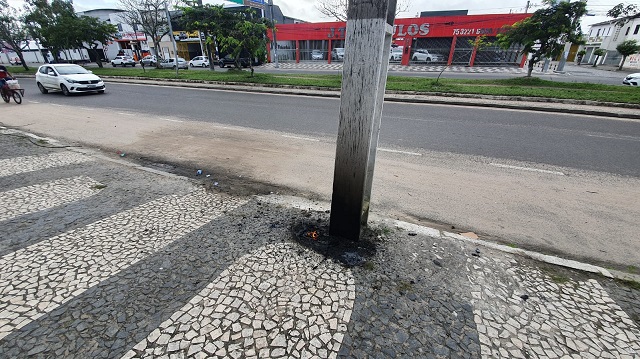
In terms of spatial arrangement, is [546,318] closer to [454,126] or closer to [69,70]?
[454,126]

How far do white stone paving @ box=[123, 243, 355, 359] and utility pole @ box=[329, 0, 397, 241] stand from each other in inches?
22.8

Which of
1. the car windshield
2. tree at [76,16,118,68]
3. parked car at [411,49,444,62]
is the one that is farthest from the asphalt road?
parked car at [411,49,444,62]

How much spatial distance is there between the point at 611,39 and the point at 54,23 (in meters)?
73.7

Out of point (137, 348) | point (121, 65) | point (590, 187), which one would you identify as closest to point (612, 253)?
point (590, 187)

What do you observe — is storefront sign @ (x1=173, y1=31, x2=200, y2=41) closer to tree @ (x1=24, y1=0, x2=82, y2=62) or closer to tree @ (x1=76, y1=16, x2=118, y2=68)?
tree @ (x1=24, y1=0, x2=82, y2=62)

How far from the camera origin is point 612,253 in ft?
10.6

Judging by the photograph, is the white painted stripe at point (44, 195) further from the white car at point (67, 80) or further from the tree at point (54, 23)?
the tree at point (54, 23)

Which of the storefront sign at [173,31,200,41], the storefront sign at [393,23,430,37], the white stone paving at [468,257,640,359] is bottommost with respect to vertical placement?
the white stone paving at [468,257,640,359]

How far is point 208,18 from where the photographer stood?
19.8 metres

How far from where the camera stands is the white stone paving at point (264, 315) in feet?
6.44

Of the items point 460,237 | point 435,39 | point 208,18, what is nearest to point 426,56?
point 435,39

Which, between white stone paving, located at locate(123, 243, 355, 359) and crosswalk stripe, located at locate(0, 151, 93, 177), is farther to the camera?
crosswalk stripe, located at locate(0, 151, 93, 177)

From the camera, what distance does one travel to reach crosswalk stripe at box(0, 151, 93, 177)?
5027mm

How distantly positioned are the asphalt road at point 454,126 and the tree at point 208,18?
820 centimetres
